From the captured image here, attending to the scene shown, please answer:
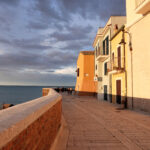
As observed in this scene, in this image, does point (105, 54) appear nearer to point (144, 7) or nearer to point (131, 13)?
point (131, 13)

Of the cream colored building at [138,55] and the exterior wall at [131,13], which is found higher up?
the exterior wall at [131,13]

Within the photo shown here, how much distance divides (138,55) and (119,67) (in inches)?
126

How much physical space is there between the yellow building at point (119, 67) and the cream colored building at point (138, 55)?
1.02 m

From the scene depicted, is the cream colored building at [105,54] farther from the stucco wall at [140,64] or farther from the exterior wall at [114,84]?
the stucco wall at [140,64]

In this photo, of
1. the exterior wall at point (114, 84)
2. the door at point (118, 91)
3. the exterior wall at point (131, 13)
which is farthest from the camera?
the door at point (118, 91)

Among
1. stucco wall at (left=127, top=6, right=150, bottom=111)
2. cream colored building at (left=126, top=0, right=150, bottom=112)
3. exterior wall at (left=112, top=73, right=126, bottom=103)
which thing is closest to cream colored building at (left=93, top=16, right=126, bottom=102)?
exterior wall at (left=112, top=73, right=126, bottom=103)

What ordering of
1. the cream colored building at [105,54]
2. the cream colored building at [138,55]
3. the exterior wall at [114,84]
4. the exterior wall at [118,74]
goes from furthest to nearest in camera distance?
the cream colored building at [105,54], the exterior wall at [114,84], the exterior wall at [118,74], the cream colored building at [138,55]

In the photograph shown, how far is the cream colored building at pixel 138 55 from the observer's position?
10844 mm

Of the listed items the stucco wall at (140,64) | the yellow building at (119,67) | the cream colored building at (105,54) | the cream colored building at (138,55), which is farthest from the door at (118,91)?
the stucco wall at (140,64)

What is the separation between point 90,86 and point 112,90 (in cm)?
1298

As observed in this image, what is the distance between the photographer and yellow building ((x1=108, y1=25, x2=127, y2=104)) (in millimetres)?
14639

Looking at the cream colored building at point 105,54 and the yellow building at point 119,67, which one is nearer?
the yellow building at point 119,67

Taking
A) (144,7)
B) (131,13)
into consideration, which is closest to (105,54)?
(131,13)

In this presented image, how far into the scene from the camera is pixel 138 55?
12.0 meters
